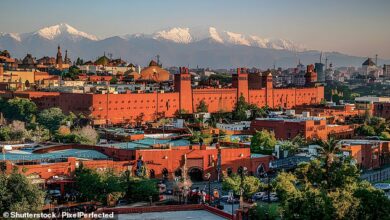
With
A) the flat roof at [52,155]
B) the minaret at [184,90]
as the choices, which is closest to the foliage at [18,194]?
the flat roof at [52,155]

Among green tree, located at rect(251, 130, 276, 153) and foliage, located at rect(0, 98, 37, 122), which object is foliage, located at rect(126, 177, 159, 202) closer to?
green tree, located at rect(251, 130, 276, 153)

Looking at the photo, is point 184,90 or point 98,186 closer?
point 98,186

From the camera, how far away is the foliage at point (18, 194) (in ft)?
69.1

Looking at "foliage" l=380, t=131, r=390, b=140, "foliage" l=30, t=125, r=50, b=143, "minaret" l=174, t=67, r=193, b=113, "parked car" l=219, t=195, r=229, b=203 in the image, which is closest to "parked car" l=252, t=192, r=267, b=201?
"parked car" l=219, t=195, r=229, b=203

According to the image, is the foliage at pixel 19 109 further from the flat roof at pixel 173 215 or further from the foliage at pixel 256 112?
the flat roof at pixel 173 215

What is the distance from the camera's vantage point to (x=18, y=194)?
70.2 feet

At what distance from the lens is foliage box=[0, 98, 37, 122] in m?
56.2

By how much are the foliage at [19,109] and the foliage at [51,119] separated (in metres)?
3.07

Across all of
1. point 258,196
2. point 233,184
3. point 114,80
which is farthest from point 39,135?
point 114,80

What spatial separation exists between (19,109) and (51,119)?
5800 millimetres

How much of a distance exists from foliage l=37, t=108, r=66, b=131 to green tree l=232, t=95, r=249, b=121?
15.9m

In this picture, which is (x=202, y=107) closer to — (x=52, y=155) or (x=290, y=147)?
(x=290, y=147)

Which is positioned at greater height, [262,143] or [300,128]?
[300,128]

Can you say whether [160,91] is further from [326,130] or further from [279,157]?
[279,157]
